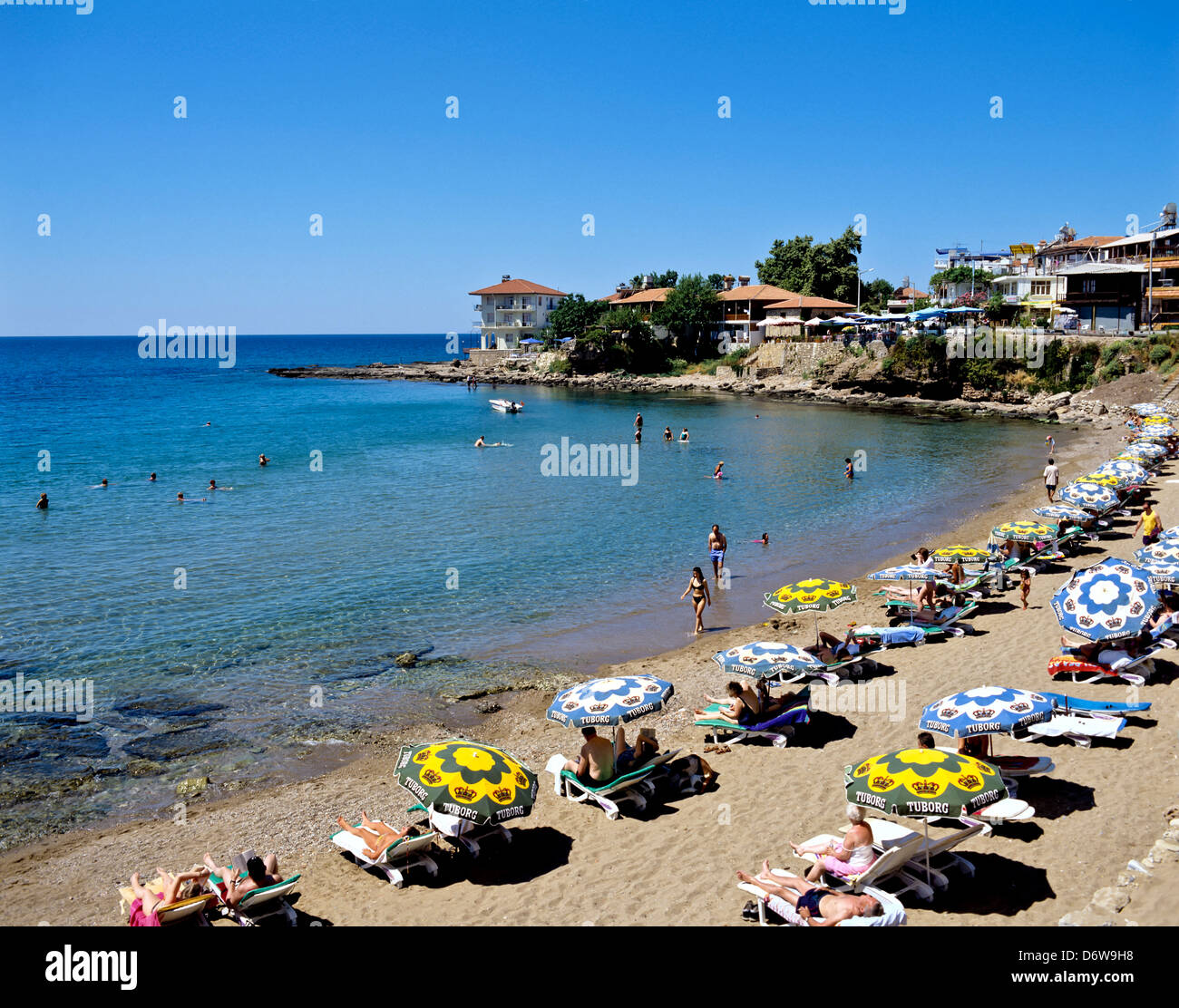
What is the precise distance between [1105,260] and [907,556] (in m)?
59.0

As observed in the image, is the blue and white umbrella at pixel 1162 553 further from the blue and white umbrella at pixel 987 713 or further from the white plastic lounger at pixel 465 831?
the white plastic lounger at pixel 465 831

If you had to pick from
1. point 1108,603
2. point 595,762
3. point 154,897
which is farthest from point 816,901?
point 1108,603

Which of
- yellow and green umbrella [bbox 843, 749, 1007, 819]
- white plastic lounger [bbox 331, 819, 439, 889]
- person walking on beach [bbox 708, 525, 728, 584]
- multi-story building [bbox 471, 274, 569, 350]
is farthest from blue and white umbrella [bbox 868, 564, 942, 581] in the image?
multi-story building [bbox 471, 274, 569, 350]

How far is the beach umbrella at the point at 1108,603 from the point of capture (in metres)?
12.6

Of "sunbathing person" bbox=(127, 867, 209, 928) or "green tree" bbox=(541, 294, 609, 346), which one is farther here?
"green tree" bbox=(541, 294, 609, 346)

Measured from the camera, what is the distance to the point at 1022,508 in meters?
30.6

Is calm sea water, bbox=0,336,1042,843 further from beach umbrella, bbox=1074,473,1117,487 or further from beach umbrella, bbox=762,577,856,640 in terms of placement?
beach umbrella, bbox=1074,473,1117,487

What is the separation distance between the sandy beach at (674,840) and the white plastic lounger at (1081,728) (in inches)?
6.6

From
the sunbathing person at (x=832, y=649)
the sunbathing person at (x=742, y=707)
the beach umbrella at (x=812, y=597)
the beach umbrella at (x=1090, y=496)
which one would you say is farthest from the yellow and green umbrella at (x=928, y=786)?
the beach umbrella at (x=1090, y=496)

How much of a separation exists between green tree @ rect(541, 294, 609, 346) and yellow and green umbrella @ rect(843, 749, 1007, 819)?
314 feet

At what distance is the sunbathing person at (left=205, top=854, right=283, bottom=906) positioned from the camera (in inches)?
328

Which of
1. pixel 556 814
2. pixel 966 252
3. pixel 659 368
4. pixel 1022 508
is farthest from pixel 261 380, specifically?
pixel 556 814

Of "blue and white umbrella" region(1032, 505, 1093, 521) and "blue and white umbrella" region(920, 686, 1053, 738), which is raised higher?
"blue and white umbrella" region(1032, 505, 1093, 521)

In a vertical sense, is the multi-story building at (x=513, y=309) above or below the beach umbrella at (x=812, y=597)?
above
